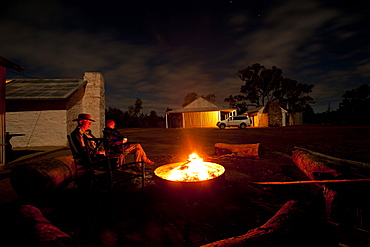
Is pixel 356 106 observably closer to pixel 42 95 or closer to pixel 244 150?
pixel 244 150

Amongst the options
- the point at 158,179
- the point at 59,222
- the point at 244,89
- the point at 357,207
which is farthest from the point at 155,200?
the point at 244,89

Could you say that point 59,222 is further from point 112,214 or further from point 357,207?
point 357,207

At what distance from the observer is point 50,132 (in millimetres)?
11102

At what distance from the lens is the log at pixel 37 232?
62.6 inches

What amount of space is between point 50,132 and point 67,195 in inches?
380

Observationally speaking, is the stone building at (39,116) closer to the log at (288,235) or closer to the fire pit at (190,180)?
the fire pit at (190,180)

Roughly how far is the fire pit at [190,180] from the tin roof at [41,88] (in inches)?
399

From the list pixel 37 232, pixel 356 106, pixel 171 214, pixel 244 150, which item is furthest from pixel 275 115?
pixel 37 232

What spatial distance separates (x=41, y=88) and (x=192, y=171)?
13981mm

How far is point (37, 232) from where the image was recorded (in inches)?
67.3

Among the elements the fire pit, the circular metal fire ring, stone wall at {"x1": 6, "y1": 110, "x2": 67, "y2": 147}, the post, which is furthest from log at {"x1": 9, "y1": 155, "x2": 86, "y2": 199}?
stone wall at {"x1": 6, "y1": 110, "x2": 67, "y2": 147}

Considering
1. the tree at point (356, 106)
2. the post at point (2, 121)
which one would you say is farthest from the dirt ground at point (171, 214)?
the tree at point (356, 106)

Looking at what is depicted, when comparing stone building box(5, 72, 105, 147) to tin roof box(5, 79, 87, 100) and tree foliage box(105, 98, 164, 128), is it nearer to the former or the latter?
tin roof box(5, 79, 87, 100)

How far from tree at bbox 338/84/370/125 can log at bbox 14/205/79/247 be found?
3445 centimetres
